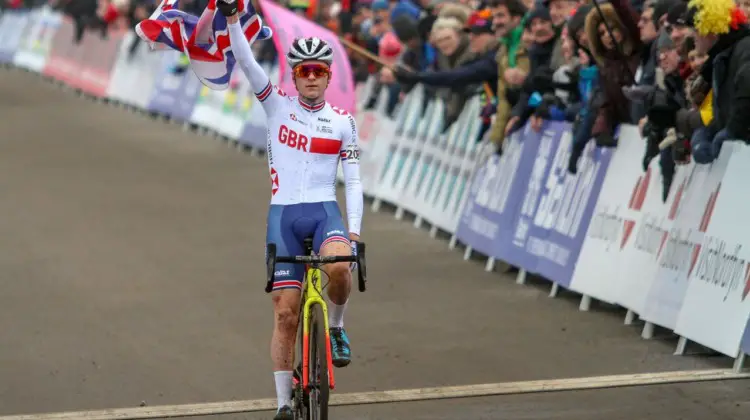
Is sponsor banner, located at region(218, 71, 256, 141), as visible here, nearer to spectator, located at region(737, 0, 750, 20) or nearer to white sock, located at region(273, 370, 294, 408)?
spectator, located at region(737, 0, 750, 20)

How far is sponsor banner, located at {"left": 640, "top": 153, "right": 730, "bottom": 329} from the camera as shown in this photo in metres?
12.1

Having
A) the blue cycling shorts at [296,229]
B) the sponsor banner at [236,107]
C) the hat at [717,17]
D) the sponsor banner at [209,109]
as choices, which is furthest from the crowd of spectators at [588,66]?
the sponsor banner at [209,109]

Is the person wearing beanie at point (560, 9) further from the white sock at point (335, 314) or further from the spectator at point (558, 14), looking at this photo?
the white sock at point (335, 314)

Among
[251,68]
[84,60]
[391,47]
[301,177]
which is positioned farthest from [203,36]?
[84,60]

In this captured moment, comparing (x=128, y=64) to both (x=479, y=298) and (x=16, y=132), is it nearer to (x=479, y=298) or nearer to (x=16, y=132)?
(x=16, y=132)

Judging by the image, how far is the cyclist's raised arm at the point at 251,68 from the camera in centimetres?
946

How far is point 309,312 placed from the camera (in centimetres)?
899

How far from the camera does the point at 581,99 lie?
48.7 feet

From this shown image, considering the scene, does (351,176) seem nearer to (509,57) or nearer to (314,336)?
(314,336)

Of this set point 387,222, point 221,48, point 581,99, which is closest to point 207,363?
point 221,48

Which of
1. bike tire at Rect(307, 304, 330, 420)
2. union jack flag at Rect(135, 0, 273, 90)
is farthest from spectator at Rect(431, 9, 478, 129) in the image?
bike tire at Rect(307, 304, 330, 420)

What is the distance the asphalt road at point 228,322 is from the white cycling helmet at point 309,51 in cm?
228

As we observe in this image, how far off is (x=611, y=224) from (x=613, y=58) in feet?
4.66

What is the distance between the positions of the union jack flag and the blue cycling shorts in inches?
52.1
